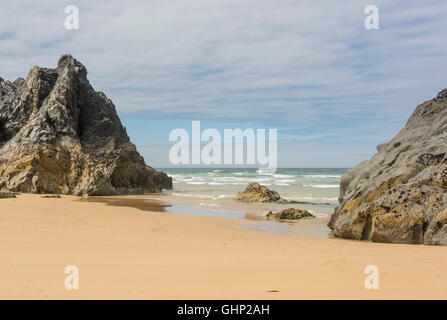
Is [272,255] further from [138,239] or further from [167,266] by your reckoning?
[138,239]

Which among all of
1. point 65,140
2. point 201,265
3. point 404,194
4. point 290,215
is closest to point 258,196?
point 290,215

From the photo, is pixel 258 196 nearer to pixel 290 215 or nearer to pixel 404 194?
pixel 290 215

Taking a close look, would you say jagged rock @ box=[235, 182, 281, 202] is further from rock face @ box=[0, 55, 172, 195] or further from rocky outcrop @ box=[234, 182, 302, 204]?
rock face @ box=[0, 55, 172, 195]

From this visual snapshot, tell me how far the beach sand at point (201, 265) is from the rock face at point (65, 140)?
11.8 meters

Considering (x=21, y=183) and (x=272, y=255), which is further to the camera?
(x=21, y=183)

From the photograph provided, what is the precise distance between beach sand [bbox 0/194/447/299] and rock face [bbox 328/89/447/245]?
0.46 m

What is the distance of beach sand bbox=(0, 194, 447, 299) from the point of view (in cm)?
371

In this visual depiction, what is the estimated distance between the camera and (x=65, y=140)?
20.7 m

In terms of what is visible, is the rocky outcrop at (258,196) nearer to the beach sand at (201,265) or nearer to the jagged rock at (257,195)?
the jagged rock at (257,195)

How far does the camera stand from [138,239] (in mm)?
6809

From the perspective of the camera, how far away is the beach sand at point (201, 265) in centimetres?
371
